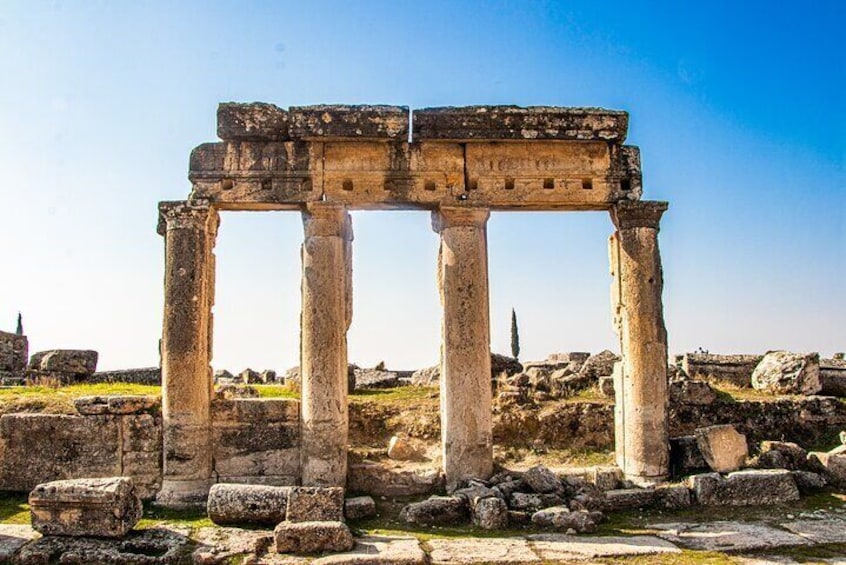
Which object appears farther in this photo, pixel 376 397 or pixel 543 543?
pixel 376 397

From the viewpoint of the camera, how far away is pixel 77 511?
28.5ft

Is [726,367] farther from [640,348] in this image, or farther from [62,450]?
[62,450]

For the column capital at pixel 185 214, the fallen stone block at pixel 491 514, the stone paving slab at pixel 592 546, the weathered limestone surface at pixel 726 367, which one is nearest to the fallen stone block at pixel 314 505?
the fallen stone block at pixel 491 514

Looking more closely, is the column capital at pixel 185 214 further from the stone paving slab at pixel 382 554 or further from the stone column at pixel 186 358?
the stone paving slab at pixel 382 554

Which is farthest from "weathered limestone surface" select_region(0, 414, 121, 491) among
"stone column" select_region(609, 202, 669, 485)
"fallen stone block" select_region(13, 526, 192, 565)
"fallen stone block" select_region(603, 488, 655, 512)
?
"stone column" select_region(609, 202, 669, 485)

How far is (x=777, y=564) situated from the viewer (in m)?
7.91

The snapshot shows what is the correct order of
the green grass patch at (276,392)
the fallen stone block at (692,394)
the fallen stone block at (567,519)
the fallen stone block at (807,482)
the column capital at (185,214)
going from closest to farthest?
the fallen stone block at (567,519), the fallen stone block at (807,482), the column capital at (185,214), the fallen stone block at (692,394), the green grass patch at (276,392)

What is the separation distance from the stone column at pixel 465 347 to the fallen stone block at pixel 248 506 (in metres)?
2.69

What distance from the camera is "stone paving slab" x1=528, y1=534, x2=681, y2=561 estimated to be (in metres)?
8.39

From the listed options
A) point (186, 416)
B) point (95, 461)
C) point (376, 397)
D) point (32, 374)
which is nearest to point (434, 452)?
point (376, 397)

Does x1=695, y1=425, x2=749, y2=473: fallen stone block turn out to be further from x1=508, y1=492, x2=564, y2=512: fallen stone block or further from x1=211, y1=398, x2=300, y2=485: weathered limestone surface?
x1=211, y1=398, x2=300, y2=485: weathered limestone surface

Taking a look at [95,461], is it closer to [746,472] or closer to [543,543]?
[543,543]

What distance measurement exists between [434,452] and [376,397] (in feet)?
8.03

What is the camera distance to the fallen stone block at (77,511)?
864cm
